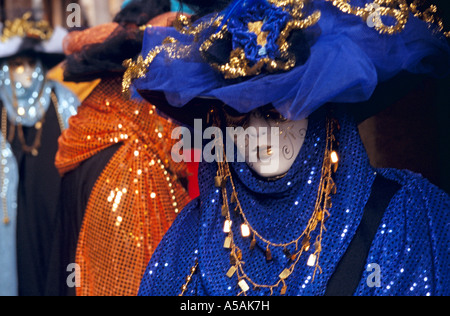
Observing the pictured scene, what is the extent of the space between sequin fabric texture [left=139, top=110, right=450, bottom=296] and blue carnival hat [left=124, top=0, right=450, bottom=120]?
0.56 feet

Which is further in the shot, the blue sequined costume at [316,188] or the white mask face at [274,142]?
the white mask face at [274,142]

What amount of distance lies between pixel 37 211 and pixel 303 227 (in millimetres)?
1604

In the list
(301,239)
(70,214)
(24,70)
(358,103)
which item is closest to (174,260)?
(301,239)

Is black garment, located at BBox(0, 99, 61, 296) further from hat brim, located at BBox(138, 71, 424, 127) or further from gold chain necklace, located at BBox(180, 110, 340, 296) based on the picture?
gold chain necklace, located at BBox(180, 110, 340, 296)

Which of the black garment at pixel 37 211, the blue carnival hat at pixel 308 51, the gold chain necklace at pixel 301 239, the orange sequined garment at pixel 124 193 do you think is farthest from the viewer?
the black garment at pixel 37 211

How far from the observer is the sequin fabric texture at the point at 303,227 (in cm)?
118

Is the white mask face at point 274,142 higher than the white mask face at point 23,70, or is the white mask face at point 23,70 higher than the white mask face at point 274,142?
the white mask face at point 23,70

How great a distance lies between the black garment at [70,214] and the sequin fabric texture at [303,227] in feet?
1.90

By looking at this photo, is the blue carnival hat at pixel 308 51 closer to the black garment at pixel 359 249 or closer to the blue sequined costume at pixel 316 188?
the blue sequined costume at pixel 316 188

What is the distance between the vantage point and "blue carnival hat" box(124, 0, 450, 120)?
1.16 metres

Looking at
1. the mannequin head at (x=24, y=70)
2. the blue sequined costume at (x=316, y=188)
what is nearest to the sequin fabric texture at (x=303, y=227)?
the blue sequined costume at (x=316, y=188)

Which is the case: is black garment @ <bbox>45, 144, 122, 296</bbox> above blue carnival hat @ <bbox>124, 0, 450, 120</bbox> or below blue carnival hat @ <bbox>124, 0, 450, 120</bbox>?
below

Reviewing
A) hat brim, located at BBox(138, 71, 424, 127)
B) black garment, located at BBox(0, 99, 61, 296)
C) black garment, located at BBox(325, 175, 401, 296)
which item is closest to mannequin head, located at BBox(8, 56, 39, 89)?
black garment, located at BBox(0, 99, 61, 296)
